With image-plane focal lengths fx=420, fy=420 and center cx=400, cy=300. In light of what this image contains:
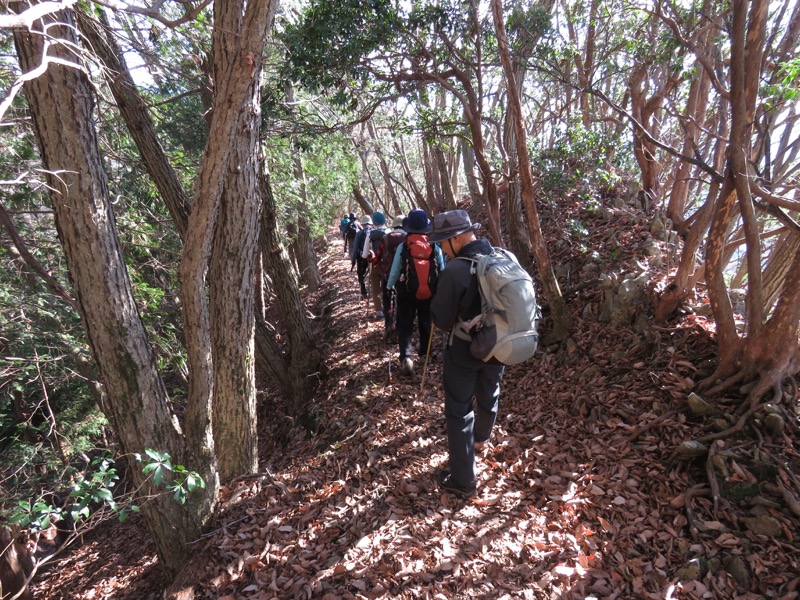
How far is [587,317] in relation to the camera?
5.58 meters

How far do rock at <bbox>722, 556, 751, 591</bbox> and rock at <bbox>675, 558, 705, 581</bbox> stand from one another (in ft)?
0.50

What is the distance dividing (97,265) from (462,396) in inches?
109

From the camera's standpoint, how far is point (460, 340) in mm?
3217

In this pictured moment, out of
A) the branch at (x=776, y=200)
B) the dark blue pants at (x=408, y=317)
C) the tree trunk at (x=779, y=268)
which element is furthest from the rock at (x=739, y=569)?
the dark blue pants at (x=408, y=317)

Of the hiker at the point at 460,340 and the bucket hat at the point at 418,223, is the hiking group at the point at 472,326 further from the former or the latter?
the bucket hat at the point at 418,223

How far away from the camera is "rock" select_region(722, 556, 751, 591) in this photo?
255cm

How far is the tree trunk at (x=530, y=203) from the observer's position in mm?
5008

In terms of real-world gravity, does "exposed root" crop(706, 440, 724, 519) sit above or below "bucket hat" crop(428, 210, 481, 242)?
below

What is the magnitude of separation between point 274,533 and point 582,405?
3244 mm

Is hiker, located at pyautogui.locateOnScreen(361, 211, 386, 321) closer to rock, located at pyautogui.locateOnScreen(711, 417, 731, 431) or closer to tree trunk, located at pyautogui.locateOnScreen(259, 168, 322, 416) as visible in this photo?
tree trunk, located at pyautogui.locateOnScreen(259, 168, 322, 416)

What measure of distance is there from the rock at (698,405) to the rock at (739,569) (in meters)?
1.23

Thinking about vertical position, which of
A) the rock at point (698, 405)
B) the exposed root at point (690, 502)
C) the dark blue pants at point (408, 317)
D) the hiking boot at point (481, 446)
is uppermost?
the dark blue pants at point (408, 317)

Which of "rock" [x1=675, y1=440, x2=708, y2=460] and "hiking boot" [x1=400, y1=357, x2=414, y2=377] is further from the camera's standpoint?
"hiking boot" [x1=400, y1=357, x2=414, y2=377]

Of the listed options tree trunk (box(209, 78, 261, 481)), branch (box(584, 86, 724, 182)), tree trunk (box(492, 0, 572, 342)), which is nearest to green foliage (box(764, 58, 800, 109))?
branch (box(584, 86, 724, 182))
